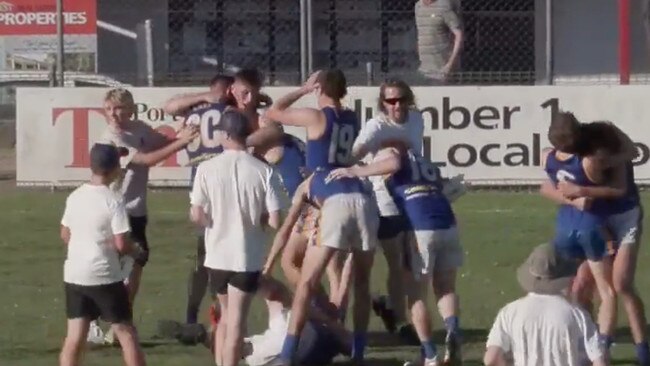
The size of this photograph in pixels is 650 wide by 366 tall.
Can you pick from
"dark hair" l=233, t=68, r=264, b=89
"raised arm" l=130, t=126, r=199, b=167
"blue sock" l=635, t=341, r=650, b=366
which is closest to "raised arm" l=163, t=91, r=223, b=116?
"raised arm" l=130, t=126, r=199, b=167

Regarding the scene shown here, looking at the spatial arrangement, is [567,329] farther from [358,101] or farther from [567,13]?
[567,13]

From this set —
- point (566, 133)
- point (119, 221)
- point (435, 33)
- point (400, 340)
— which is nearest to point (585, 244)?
point (566, 133)

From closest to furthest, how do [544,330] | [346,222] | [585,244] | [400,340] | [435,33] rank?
[544,330] → [346,222] → [585,244] → [400,340] → [435,33]

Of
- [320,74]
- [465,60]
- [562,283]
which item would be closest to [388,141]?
[320,74]

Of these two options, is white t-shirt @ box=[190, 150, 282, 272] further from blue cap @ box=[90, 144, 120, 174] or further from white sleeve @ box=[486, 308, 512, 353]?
white sleeve @ box=[486, 308, 512, 353]

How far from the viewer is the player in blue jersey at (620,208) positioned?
10188 millimetres

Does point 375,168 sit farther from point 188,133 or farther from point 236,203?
point 188,133

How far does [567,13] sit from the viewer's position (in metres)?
29.0

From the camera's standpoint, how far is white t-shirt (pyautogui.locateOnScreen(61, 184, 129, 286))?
374 inches

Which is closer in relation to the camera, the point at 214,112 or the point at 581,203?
the point at 581,203

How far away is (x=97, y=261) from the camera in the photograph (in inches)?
376

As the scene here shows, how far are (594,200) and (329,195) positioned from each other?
5.31 feet

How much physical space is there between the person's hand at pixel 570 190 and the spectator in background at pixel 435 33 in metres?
10.5

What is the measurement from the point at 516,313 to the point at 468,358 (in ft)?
12.5
